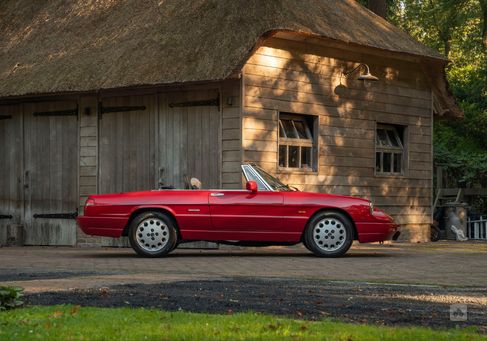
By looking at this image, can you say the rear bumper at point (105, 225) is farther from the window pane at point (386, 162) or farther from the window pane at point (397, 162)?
the window pane at point (397, 162)

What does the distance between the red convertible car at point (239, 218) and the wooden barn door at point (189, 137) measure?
305 cm

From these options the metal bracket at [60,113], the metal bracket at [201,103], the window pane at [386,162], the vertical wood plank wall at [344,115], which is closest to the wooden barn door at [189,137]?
the metal bracket at [201,103]

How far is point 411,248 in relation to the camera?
17.0 metres

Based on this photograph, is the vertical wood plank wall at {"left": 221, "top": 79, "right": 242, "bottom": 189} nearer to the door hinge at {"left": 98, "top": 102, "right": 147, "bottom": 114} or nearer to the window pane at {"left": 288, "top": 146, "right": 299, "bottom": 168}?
the window pane at {"left": 288, "top": 146, "right": 299, "bottom": 168}

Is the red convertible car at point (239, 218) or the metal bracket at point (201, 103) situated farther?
the metal bracket at point (201, 103)

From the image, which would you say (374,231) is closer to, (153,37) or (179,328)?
(153,37)

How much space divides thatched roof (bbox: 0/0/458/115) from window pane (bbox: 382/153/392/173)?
2.27 m

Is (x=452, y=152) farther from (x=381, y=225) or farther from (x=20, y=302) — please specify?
(x=20, y=302)

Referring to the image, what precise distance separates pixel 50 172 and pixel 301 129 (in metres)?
5.24

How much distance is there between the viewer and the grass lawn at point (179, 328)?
214 inches

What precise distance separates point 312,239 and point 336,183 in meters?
4.70

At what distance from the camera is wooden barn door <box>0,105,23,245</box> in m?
18.9

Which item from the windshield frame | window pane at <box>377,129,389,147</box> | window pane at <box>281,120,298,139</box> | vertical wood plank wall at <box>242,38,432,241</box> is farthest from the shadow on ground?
window pane at <box>377,129,389,147</box>

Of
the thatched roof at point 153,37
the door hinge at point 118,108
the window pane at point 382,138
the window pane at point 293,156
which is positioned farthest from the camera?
the window pane at point 382,138
